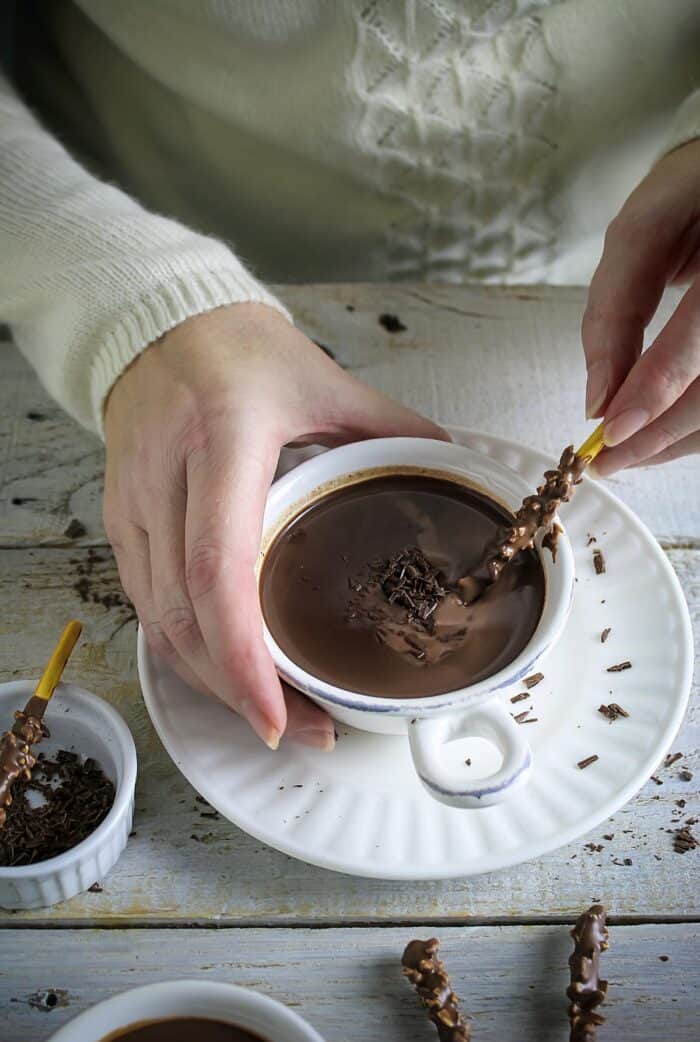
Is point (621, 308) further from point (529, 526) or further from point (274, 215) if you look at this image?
point (274, 215)

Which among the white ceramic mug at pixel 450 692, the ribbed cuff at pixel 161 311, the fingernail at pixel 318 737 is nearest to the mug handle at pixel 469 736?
the white ceramic mug at pixel 450 692

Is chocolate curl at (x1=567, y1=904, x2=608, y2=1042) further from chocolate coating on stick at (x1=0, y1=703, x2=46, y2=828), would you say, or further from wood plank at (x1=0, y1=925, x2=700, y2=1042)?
chocolate coating on stick at (x1=0, y1=703, x2=46, y2=828)

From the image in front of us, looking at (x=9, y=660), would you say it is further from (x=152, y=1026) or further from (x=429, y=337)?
(x=429, y=337)

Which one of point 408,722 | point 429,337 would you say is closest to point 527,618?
point 408,722

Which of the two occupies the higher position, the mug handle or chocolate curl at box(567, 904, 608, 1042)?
the mug handle

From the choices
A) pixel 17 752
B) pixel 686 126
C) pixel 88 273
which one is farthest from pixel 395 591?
pixel 686 126

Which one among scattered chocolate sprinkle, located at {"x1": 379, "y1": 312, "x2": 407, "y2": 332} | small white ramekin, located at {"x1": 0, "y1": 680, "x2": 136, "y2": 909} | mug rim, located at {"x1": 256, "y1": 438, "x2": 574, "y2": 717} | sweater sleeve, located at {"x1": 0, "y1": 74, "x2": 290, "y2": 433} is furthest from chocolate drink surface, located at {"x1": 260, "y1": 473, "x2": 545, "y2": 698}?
scattered chocolate sprinkle, located at {"x1": 379, "y1": 312, "x2": 407, "y2": 332}

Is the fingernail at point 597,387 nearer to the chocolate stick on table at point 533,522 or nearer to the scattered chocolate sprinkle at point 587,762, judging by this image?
the chocolate stick on table at point 533,522
